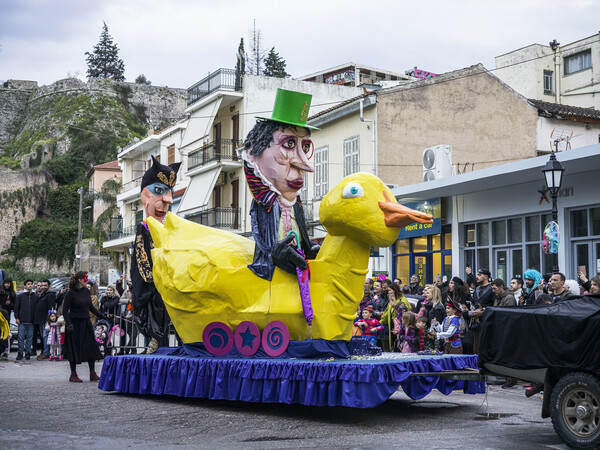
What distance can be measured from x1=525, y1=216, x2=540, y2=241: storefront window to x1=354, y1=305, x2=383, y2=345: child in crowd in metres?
6.89

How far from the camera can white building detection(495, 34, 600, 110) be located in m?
35.9

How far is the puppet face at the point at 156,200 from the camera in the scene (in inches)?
503

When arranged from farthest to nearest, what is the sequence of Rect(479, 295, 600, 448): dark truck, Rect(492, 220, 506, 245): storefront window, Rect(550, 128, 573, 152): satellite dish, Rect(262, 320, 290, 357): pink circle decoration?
Rect(550, 128, 573, 152): satellite dish
Rect(492, 220, 506, 245): storefront window
Rect(262, 320, 290, 357): pink circle decoration
Rect(479, 295, 600, 448): dark truck

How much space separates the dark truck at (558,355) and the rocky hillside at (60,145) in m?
55.7

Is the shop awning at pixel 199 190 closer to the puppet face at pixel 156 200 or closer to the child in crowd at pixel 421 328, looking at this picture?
the puppet face at pixel 156 200

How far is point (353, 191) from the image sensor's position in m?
9.28

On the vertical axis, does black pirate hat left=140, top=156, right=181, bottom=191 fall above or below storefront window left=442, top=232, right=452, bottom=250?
above

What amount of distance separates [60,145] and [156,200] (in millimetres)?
61148

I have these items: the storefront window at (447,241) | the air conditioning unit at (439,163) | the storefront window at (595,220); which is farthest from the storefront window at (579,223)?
the air conditioning unit at (439,163)

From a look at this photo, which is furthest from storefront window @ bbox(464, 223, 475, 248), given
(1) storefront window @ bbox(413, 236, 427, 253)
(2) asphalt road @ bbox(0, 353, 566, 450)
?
(2) asphalt road @ bbox(0, 353, 566, 450)

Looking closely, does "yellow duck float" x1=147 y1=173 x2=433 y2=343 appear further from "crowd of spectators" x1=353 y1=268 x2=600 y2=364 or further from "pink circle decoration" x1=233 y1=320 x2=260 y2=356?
"crowd of spectators" x1=353 y1=268 x2=600 y2=364

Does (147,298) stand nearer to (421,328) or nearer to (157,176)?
(157,176)

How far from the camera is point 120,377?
36.1 feet

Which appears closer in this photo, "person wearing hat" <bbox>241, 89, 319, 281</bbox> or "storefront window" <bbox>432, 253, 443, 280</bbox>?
"person wearing hat" <bbox>241, 89, 319, 281</bbox>
